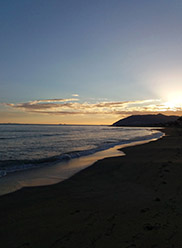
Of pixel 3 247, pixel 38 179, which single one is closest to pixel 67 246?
pixel 3 247

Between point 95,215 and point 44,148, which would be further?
point 44,148

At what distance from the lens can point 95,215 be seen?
508 centimetres

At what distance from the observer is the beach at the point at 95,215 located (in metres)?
3.92

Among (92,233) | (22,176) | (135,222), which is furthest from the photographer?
(22,176)

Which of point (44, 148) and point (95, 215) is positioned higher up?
point (95, 215)

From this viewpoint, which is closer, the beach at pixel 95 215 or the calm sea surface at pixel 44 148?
the beach at pixel 95 215

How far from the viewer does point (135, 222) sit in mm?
4633

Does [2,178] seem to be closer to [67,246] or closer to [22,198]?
[22,198]

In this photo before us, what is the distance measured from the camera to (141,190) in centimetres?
734

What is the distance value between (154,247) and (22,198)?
5027 mm

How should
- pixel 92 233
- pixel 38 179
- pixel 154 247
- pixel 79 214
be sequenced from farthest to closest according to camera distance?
pixel 38 179, pixel 79 214, pixel 92 233, pixel 154 247

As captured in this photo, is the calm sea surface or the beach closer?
the beach

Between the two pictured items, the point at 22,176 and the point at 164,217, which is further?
the point at 22,176

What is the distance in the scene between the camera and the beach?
3922 millimetres
